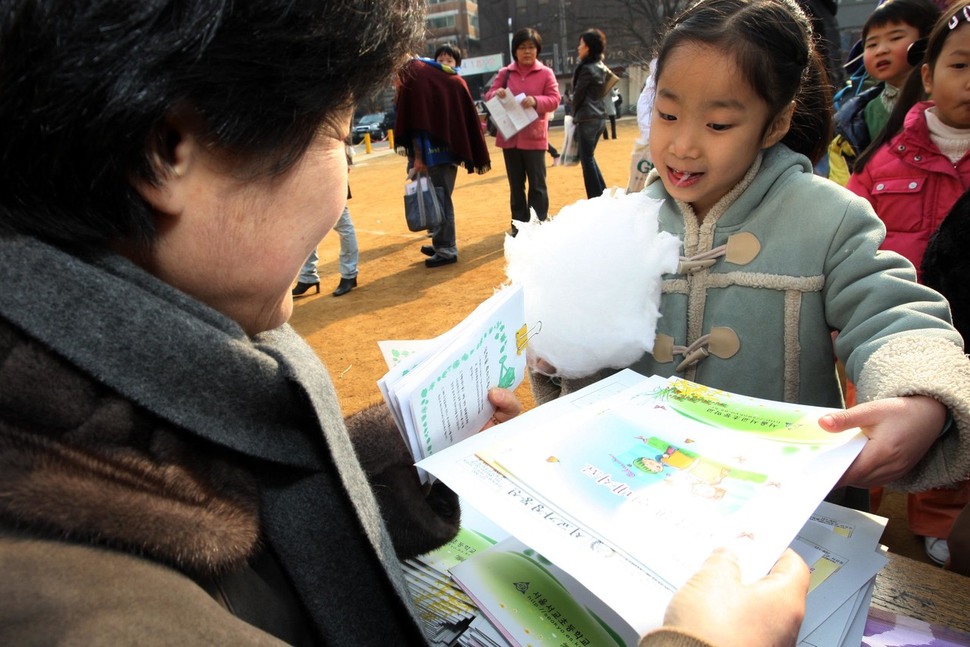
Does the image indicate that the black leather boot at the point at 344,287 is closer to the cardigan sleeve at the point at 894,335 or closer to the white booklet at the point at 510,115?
the white booklet at the point at 510,115

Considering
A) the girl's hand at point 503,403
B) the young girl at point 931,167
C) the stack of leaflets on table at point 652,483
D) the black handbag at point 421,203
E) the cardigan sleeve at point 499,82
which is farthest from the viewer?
the cardigan sleeve at point 499,82

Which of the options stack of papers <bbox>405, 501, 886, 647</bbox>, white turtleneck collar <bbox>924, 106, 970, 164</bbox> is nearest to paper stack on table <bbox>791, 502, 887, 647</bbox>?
stack of papers <bbox>405, 501, 886, 647</bbox>

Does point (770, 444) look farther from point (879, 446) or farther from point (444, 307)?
point (444, 307)

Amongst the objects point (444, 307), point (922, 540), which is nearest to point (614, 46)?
point (444, 307)

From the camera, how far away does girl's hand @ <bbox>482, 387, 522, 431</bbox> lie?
117 centimetres

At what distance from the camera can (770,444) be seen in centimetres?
94

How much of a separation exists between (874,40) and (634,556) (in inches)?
145

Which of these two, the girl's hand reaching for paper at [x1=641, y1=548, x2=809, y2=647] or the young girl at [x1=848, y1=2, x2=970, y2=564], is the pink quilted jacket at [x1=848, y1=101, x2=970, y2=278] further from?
the girl's hand reaching for paper at [x1=641, y1=548, x2=809, y2=647]

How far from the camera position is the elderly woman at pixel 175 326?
0.54 metres

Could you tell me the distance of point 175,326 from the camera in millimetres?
633

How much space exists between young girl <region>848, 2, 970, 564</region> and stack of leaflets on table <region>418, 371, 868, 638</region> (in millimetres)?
1619

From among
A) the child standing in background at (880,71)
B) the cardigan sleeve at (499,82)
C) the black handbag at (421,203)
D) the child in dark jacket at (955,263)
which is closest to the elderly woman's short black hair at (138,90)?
the child in dark jacket at (955,263)

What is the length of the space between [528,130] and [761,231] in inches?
205

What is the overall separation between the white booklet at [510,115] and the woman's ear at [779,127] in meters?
4.99
